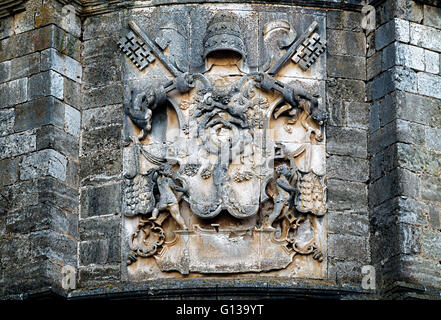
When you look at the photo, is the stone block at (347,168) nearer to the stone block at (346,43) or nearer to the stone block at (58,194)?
the stone block at (346,43)

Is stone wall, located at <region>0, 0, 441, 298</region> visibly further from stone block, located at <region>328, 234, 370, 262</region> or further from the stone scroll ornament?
the stone scroll ornament

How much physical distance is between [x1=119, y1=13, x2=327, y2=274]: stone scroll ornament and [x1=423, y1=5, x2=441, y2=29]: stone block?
4.34 ft

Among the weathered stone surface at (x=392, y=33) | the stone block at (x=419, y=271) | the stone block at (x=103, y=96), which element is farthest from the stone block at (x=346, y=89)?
the stone block at (x=103, y=96)

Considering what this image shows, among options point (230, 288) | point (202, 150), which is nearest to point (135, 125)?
point (202, 150)

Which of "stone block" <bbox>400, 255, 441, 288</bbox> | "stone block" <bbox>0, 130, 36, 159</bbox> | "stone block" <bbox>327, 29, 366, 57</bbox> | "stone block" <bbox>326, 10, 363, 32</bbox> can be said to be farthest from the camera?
"stone block" <bbox>326, 10, 363, 32</bbox>

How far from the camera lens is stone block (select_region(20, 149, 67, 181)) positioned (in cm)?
1969

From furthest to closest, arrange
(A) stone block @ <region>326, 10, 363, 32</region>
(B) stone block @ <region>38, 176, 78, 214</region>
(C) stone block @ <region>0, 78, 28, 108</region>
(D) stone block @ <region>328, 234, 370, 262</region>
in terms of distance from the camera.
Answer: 1. (A) stone block @ <region>326, 10, 363, 32</region>
2. (C) stone block @ <region>0, 78, 28, 108</region>
3. (B) stone block @ <region>38, 176, 78, 214</region>
4. (D) stone block @ <region>328, 234, 370, 262</region>

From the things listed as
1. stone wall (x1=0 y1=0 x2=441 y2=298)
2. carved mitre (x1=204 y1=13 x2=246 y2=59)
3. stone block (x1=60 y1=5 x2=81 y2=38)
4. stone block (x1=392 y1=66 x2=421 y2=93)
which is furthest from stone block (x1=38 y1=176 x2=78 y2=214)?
stone block (x1=392 y1=66 x2=421 y2=93)

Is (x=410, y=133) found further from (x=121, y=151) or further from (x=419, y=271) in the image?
(x=121, y=151)

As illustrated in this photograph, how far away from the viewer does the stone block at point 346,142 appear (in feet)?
65.2

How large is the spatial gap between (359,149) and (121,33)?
3.20 meters
